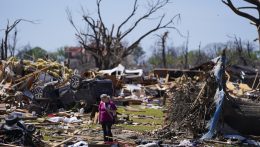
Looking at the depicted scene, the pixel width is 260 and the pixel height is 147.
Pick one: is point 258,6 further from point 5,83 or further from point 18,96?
point 5,83

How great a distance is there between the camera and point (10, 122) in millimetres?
13195

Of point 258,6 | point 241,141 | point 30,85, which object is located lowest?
point 241,141

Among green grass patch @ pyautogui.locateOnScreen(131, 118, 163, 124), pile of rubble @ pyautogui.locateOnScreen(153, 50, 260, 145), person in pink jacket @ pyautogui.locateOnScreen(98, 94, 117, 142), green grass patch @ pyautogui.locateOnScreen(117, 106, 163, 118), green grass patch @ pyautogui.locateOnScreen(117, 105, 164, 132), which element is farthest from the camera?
green grass patch @ pyautogui.locateOnScreen(117, 106, 163, 118)

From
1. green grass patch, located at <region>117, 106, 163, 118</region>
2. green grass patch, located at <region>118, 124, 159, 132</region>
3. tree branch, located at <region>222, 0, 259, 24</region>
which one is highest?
tree branch, located at <region>222, 0, 259, 24</region>

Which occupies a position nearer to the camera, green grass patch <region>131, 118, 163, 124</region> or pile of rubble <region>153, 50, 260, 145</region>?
pile of rubble <region>153, 50, 260, 145</region>

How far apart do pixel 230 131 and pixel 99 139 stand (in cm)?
408

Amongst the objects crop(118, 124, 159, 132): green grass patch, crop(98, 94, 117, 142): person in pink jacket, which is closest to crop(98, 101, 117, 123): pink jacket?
crop(98, 94, 117, 142): person in pink jacket

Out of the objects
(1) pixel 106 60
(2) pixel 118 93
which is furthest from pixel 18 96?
(1) pixel 106 60

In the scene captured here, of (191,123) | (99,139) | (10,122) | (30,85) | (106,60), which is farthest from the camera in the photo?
(106,60)

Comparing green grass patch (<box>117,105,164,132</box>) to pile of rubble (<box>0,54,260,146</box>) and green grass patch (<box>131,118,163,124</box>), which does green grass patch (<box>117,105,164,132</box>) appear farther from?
pile of rubble (<box>0,54,260,146</box>)

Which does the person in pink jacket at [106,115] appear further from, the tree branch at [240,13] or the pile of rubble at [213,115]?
the tree branch at [240,13]

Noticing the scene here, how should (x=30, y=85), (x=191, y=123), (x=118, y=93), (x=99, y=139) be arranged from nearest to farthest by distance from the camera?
1. (x=99, y=139)
2. (x=191, y=123)
3. (x=30, y=85)
4. (x=118, y=93)

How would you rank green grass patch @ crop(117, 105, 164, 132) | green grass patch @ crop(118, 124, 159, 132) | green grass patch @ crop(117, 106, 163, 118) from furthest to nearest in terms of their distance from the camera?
green grass patch @ crop(117, 106, 163, 118)
green grass patch @ crop(117, 105, 164, 132)
green grass patch @ crop(118, 124, 159, 132)

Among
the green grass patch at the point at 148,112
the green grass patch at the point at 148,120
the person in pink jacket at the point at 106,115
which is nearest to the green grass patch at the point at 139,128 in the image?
the green grass patch at the point at 148,120
